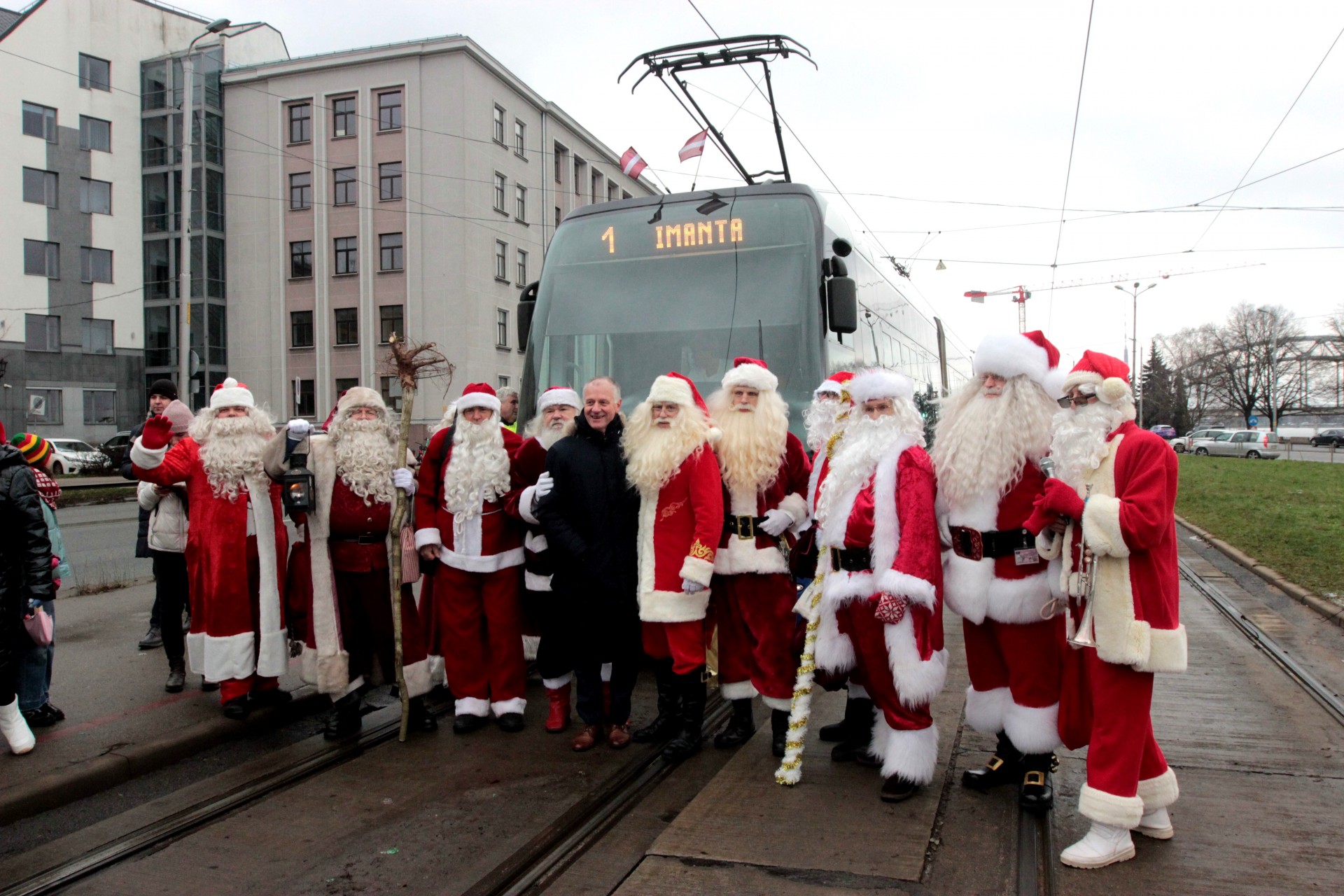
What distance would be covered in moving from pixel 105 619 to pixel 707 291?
211 inches

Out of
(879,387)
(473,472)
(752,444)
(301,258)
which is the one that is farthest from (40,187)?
(879,387)

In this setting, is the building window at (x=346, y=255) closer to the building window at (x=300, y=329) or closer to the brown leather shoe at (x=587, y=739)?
the building window at (x=300, y=329)

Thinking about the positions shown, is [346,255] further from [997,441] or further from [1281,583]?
[997,441]

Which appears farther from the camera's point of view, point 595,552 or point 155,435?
point 155,435

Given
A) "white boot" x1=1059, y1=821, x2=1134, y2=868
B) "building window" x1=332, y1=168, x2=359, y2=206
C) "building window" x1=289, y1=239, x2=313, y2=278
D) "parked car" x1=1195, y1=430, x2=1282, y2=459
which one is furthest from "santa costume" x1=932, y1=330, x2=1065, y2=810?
"parked car" x1=1195, y1=430, x2=1282, y2=459

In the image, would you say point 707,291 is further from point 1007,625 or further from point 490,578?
point 1007,625

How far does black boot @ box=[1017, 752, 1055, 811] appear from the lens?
390 cm

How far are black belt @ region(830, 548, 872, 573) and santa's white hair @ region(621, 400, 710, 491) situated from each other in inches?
34.2

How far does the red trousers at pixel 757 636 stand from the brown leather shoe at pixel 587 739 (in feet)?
2.33

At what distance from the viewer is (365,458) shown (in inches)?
203

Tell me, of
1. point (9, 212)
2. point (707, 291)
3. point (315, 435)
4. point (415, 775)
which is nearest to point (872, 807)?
point (415, 775)

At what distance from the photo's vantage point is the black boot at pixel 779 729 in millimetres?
4664

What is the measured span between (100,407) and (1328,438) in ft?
208

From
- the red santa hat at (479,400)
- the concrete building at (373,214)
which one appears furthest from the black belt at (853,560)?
the concrete building at (373,214)
